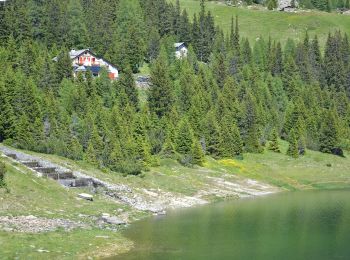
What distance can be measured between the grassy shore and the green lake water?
431 cm

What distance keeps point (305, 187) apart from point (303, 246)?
203 ft

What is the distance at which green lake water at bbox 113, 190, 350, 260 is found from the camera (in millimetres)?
56312

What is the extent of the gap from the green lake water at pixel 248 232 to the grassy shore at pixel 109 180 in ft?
14.1

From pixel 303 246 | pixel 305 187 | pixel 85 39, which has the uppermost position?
pixel 85 39

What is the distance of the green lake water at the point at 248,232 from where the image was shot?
56312mm

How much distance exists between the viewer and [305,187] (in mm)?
120375

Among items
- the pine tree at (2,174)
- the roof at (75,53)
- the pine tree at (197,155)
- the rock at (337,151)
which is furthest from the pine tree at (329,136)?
the pine tree at (2,174)

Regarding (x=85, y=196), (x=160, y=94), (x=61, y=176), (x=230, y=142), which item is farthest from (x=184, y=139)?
(x=85, y=196)

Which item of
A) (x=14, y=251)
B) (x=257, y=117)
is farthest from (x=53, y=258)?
(x=257, y=117)

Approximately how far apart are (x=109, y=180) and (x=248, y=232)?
30730 millimetres

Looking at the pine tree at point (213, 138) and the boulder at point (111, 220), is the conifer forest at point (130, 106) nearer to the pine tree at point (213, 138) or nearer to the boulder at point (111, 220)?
the pine tree at point (213, 138)

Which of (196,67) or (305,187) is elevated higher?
(196,67)

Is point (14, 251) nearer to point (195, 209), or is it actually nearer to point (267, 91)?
point (195, 209)

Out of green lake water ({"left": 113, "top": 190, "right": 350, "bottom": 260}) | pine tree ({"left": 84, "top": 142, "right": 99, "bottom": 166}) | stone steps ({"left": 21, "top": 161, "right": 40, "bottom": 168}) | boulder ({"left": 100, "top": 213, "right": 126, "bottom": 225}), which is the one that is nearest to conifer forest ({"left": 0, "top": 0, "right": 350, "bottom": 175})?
pine tree ({"left": 84, "top": 142, "right": 99, "bottom": 166})
